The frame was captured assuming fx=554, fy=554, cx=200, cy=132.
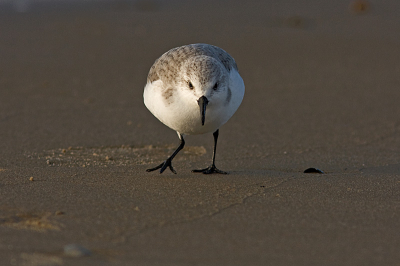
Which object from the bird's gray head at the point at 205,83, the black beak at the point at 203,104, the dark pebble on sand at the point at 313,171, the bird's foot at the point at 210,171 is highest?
the bird's gray head at the point at 205,83

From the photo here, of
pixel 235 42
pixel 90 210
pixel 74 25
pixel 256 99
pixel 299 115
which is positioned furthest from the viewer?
pixel 74 25

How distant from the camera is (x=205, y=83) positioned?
12.0 feet

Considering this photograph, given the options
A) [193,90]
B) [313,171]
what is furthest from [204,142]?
[193,90]

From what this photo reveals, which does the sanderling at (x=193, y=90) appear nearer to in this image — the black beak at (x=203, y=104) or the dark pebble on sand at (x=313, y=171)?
the black beak at (x=203, y=104)

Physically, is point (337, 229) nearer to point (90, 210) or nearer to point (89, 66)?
point (90, 210)

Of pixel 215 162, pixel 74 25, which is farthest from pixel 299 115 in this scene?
pixel 74 25

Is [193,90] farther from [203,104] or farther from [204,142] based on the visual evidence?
[204,142]

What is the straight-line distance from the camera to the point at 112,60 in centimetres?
807

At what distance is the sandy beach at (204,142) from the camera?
282 centimetres

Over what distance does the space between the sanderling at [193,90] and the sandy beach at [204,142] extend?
0.47m

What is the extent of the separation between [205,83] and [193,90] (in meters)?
0.11

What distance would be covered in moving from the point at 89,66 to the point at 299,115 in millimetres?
3244

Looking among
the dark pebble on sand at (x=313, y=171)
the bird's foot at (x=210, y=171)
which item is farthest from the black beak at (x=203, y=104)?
the dark pebble on sand at (x=313, y=171)

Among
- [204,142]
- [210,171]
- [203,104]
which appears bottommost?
[210,171]
